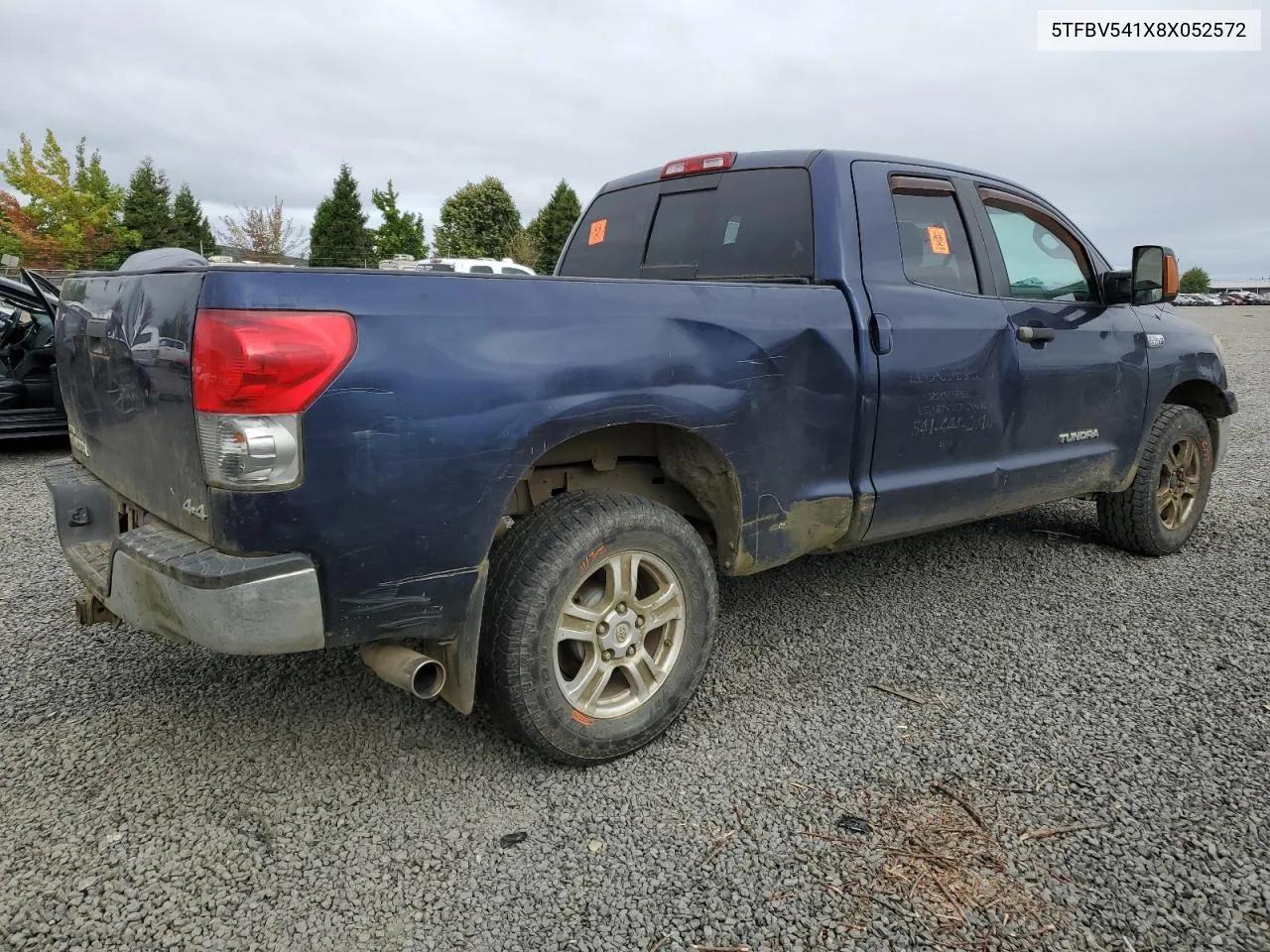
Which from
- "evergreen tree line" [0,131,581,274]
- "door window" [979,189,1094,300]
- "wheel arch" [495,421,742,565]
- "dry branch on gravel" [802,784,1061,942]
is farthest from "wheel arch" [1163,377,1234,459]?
"evergreen tree line" [0,131,581,274]

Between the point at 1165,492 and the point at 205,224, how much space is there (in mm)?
40393

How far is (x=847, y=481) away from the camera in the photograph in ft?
10.1

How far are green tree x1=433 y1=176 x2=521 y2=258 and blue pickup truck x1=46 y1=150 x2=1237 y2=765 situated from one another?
36790 millimetres

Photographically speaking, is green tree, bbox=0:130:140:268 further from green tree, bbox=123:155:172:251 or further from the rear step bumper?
the rear step bumper

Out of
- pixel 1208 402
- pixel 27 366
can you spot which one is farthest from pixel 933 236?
pixel 27 366

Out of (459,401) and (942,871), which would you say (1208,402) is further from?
(459,401)

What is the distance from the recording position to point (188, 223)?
35.2 m

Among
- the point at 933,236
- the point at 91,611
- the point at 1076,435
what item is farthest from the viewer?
the point at 1076,435

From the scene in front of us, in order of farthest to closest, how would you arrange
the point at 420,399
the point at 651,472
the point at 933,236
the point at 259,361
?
the point at 933,236 < the point at 651,472 < the point at 420,399 < the point at 259,361

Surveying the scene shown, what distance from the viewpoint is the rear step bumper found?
1.98 m

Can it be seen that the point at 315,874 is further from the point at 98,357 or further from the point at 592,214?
the point at 592,214

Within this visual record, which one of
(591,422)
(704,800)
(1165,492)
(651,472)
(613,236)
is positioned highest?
(613,236)

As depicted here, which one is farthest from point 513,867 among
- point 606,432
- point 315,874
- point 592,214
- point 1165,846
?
point 592,214

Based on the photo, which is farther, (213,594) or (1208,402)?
(1208,402)
